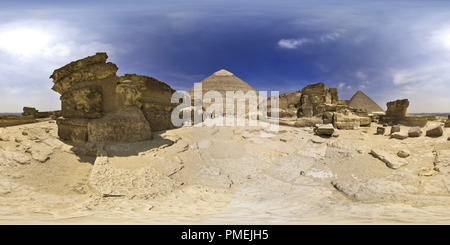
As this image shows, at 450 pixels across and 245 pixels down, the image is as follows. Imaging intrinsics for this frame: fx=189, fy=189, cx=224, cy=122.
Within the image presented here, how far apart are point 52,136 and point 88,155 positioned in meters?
1.69

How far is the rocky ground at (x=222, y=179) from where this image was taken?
7.82ft

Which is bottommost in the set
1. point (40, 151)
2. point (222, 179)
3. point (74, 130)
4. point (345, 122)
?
point (222, 179)

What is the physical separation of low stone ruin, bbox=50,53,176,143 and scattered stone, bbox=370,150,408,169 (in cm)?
626

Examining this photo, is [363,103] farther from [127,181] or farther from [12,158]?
[12,158]

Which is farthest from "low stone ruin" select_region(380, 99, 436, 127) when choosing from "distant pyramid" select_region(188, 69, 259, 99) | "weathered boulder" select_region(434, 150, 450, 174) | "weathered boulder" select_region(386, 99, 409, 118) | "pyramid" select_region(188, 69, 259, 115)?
"distant pyramid" select_region(188, 69, 259, 99)

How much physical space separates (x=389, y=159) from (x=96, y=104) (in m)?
7.65

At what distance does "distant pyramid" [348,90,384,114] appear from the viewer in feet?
73.5

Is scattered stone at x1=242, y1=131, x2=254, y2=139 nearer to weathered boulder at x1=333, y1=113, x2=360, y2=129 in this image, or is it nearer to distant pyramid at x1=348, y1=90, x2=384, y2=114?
weathered boulder at x1=333, y1=113, x2=360, y2=129

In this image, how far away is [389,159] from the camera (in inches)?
165

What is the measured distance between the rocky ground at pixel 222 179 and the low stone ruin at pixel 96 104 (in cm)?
44

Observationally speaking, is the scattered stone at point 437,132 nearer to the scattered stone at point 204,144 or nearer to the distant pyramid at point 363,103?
the scattered stone at point 204,144

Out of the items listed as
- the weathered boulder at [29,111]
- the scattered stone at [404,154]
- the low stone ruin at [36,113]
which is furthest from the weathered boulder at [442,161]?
the weathered boulder at [29,111]

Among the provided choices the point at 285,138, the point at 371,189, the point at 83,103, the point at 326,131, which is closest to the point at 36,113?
→ the point at 83,103
